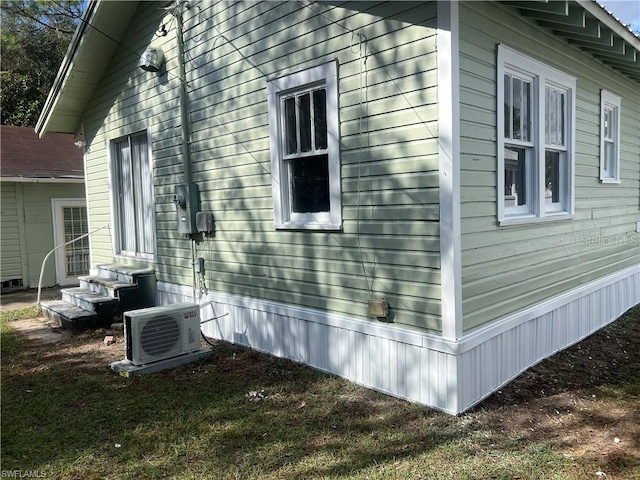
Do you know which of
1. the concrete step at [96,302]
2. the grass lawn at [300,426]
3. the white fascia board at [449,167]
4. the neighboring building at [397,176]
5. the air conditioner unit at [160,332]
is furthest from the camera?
the concrete step at [96,302]

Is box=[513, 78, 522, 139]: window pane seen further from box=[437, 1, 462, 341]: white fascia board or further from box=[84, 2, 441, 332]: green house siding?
box=[84, 2, 441, 332]: green house siding

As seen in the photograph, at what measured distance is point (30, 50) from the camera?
21250 millimetres

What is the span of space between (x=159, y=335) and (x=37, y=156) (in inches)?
383

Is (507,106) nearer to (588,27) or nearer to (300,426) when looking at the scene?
(588,27)

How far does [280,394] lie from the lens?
4508 mm

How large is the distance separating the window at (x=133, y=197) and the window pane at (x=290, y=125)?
3.09m

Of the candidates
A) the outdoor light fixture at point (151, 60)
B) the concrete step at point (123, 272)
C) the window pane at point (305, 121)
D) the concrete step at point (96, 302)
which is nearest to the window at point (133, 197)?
the concrete step at point (123, 272)

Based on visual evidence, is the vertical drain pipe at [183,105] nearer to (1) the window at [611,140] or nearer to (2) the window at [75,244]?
(1) the window at [611,140]

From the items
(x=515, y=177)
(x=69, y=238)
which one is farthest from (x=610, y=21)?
(x=69, y=238)

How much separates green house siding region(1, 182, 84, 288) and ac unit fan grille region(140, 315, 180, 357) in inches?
310

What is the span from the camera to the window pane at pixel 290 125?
5156 mm

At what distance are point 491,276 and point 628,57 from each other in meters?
3.91

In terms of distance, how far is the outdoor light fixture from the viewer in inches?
269

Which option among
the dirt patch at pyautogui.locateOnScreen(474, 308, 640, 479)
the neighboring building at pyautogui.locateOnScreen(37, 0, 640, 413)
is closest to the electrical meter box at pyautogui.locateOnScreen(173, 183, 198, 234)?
the neighboring building at pyautogui.locateOnScreen(37, 0, 640, 413)
